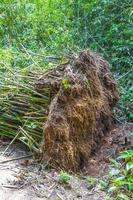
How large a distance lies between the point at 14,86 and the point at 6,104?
245mm

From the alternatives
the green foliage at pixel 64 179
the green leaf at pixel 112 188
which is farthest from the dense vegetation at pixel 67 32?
the green leaf at pixel 112 188

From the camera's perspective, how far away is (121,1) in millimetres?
5652

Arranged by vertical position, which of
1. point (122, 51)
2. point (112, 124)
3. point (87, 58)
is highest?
point (87, 58)

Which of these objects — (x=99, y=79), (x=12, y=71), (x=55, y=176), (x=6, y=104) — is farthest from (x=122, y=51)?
(x=55, y=176)

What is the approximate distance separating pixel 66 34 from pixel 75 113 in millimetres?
3543

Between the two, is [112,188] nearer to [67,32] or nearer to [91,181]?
[91,181]

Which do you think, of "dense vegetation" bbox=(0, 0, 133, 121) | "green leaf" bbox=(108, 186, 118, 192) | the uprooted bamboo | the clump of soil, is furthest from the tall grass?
"green leaf" bbox=(108, 186, 118, 192)

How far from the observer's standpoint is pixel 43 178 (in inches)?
113

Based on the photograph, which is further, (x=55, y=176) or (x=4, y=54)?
(x=4, y=54)

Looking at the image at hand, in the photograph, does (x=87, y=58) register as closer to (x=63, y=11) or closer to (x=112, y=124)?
(x=112, y=124)

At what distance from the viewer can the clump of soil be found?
3146 mm

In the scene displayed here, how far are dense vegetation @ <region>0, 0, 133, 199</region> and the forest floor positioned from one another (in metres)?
0.30

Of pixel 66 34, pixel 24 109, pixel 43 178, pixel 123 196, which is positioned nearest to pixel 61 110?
pixel 24 109

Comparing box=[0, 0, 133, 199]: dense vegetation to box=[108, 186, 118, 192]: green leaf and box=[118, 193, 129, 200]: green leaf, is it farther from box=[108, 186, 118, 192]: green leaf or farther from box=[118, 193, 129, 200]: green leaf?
box=[118, 193, 129, 200]: green leaf
